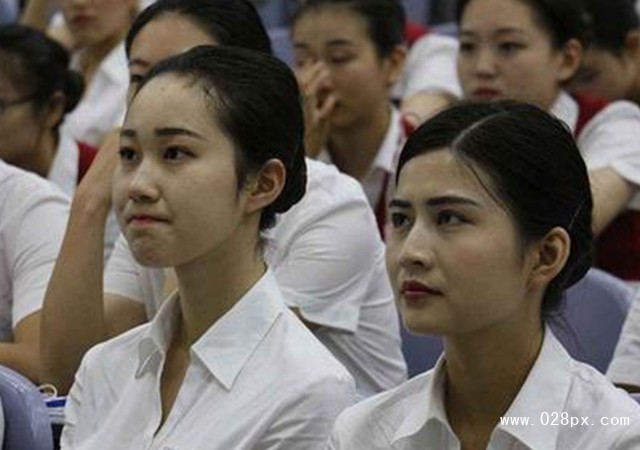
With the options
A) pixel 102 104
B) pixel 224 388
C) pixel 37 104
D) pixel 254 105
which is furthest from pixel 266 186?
pixel 102 104

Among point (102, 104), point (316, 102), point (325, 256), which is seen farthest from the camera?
point (102, 104)

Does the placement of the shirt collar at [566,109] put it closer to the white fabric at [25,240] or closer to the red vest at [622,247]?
the red vest at [622,247]

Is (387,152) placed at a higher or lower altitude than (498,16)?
lower

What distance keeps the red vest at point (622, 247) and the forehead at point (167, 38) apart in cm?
92

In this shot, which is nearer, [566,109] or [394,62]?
[566,109]

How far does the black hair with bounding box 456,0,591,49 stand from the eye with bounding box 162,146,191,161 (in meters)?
1.32

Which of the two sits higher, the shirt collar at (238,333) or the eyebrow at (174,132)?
the eyebrow at (174,132)

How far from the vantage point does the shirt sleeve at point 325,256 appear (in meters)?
2.25

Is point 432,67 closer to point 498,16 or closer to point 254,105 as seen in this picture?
point 498,16

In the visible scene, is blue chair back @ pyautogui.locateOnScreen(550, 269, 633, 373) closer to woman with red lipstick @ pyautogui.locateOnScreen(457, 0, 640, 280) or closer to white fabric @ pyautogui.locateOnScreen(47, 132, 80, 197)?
woman with red lipstick @ pyautogui.locateOnScreen(457, 0, 640, 280)

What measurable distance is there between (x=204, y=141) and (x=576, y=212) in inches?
16.0

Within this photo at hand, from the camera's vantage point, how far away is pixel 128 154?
182 cm

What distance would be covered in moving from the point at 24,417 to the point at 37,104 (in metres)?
1.14

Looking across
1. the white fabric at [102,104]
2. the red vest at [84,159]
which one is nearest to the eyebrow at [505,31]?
the red vest at [84,159]
